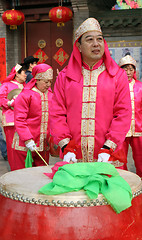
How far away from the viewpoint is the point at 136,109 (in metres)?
4.85

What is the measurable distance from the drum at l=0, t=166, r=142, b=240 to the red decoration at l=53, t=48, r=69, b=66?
915cm

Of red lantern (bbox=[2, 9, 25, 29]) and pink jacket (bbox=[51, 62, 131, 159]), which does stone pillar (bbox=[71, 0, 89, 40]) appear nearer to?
red lantern (bbox=[2, 9, 25, 29])

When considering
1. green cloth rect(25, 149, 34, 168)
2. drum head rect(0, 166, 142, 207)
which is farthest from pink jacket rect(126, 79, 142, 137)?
drum head rect(0, 166, 142, 207)

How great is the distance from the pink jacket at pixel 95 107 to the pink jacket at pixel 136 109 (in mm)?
2115

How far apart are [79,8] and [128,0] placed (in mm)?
4929

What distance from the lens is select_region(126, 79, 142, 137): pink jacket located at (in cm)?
479

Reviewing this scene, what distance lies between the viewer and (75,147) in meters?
2.62

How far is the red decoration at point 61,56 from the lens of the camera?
10.9m

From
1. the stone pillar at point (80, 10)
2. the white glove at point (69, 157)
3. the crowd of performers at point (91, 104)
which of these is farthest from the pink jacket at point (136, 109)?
the stone pillar at point (80, 10)

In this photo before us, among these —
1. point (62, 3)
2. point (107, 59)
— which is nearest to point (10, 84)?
point (107, 59)

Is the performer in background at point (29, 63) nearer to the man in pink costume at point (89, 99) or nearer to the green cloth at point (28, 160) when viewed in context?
the green cloth at point (28, 160)

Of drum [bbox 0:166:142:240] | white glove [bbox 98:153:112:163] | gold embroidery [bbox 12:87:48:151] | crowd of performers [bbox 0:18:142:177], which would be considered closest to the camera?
drum [bbox 0:166:142:240]

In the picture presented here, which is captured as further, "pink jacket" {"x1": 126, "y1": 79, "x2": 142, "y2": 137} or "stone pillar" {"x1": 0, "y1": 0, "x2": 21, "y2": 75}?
"stone pillar" {"x1": 0, "y1": 0, "x2": 21, "y2": 75}

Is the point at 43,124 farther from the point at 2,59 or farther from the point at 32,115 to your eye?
the point at 2,59
